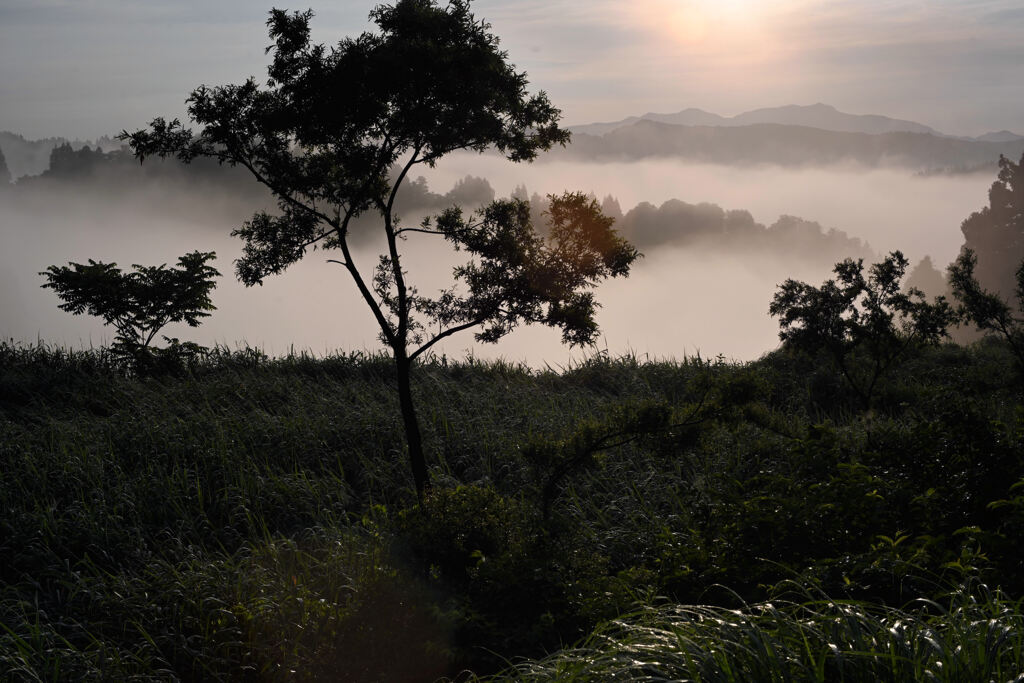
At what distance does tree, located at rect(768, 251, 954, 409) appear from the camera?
18219mm

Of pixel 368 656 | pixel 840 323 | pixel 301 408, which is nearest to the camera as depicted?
pixel 368 656

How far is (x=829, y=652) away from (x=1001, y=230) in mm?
107557

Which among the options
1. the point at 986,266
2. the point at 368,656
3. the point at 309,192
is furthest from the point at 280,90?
the point at 986,266

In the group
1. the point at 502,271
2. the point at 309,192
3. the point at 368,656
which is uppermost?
the point at 309,192

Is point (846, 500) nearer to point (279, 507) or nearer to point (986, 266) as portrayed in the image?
point (279, 507)

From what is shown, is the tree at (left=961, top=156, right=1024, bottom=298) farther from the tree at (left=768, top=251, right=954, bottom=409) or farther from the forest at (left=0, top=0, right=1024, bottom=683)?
the forest at (left=0, top=0, right=1024, bottom=683)

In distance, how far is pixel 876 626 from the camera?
12.3 ft

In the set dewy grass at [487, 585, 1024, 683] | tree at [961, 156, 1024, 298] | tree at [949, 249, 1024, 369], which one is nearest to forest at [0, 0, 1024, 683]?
dewy grass at [487, 585, 1024, 683]

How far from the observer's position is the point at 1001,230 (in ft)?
304

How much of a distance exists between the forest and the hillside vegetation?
1.3 inches

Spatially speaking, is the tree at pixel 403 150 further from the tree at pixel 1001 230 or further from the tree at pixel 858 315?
the tree at pixel 1001 230

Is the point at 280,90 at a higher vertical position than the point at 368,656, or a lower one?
higher

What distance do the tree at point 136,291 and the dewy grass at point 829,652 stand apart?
17.3m

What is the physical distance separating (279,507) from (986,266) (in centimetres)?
10298
